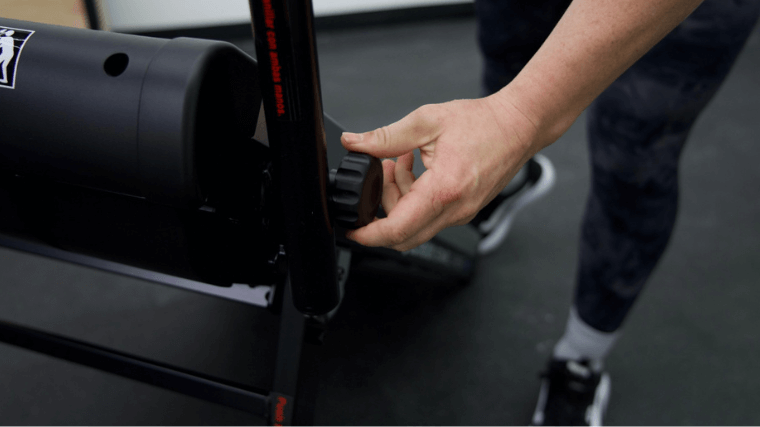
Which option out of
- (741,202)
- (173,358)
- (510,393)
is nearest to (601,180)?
(510,393)

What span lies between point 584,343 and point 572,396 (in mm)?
126

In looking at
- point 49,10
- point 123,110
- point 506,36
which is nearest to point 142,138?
point 123,110

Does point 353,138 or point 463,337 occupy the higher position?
point 353,138

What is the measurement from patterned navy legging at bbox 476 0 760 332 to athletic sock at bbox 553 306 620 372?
0.02 meters

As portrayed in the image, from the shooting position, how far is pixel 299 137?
1.20 feet

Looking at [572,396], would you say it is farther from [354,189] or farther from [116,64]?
[116,64]

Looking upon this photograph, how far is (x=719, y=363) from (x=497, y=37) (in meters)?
0.80

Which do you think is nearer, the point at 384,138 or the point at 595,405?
the point at 384,138

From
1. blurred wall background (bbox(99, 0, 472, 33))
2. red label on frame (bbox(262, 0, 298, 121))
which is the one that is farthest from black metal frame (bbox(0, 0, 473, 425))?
blurred wall background (bbox(99, 0, 472, 33))

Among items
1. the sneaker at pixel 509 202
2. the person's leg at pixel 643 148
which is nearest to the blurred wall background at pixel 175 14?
the sneaker at pixel 509 202

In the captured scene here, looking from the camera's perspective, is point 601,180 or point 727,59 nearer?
point 727,59

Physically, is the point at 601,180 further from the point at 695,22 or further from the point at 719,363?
the point at 719,363

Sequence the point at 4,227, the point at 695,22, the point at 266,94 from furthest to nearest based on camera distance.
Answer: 1. the point at 695,22
2. the point at 4,227
3. the point at 266,94

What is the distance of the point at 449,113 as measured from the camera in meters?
0.43
